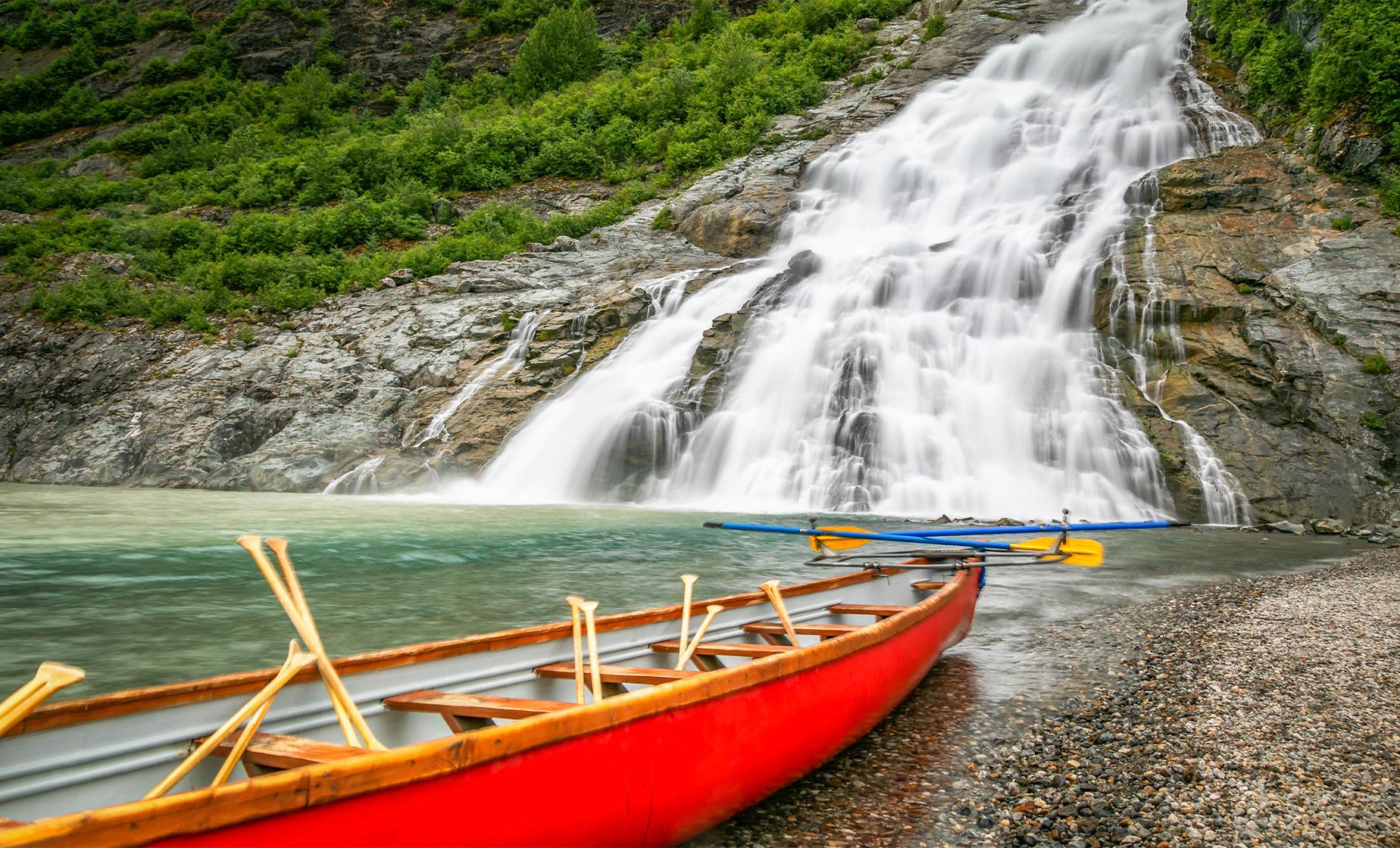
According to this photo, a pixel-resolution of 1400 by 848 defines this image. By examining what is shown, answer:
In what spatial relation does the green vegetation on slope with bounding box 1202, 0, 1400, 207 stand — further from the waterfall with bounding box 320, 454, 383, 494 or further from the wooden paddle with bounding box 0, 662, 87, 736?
the waterfall with bounding box 320, 454, 383, 494

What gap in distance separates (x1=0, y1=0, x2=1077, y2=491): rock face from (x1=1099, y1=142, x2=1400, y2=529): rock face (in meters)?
11.7

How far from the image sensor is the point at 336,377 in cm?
2386

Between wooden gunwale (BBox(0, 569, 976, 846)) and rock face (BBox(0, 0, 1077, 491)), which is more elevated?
rock face (BBox(0, 0, 1077, 491))

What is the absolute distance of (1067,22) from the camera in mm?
39719

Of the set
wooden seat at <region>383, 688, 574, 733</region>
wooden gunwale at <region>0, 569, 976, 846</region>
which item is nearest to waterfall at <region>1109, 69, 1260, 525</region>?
wooden gunwale at <region>0, 569, 976, 846</region>

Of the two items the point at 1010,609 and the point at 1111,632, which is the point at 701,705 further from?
the point at 1010,609

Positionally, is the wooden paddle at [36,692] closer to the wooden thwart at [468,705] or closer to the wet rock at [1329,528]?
the wooden thwart at [468,705]

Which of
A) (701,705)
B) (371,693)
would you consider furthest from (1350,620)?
(371,693)

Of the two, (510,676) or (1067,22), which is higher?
(1067,22)

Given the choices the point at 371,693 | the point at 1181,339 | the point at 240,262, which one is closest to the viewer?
the point at 371,693

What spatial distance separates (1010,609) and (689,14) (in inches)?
2097

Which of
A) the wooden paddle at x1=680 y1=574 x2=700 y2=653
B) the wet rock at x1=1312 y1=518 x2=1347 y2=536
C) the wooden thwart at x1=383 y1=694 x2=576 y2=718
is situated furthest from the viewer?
the wet rock at x1=1312 y1=518 x2=1347 y2=536

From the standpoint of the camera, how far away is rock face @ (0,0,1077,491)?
21.5 metres

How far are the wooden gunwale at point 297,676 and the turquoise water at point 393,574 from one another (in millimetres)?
3264
